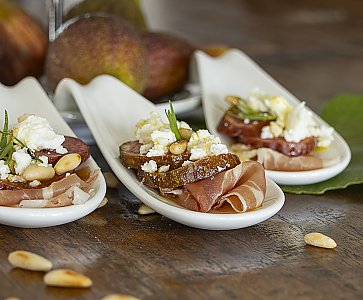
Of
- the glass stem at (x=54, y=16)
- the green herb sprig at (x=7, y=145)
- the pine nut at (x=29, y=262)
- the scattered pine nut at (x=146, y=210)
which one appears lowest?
the scattered pine nut at (x=146, y=210)

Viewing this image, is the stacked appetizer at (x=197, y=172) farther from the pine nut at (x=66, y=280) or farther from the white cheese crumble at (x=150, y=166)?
the pine nut at (x=66, y=280)

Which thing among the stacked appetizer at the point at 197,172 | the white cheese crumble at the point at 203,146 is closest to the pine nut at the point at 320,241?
the stacked appetizer at the point at 197,172

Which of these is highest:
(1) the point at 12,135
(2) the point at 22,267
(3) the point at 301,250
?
(1) the point at 12,135

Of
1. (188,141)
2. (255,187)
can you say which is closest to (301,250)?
(255,187)

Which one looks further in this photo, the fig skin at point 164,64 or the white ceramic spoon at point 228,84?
the fig skin at point 164,64

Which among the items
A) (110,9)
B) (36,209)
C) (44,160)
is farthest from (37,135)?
(110,9)

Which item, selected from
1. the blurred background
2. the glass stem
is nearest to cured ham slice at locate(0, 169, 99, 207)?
the glass stem

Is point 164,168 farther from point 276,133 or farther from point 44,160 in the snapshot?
point 276,133

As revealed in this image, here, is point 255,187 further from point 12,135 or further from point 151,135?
point 12,135
